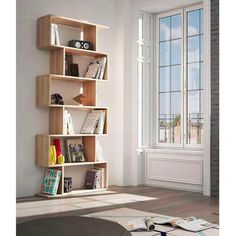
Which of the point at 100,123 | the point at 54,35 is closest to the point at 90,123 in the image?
the point at 100,123

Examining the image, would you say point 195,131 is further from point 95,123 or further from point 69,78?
point 69,78

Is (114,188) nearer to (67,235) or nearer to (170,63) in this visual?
(170,63)

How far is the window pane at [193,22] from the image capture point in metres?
5.69

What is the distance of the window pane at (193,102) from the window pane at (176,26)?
97 cm

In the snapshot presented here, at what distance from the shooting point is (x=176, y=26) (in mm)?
5969

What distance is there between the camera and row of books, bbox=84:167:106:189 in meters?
5.29

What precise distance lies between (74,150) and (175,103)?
1.82 m

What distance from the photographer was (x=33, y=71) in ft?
16.0

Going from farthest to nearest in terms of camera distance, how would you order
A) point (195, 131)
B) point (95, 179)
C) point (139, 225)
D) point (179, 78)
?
1. point (179, 78)
2. point (195, 131)
3. point (95, 179)
4. point (139, 225)

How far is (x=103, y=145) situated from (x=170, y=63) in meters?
1.71

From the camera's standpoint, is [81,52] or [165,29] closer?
[81,52]

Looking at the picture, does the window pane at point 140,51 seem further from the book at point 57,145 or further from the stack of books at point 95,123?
the book at point 57,145
